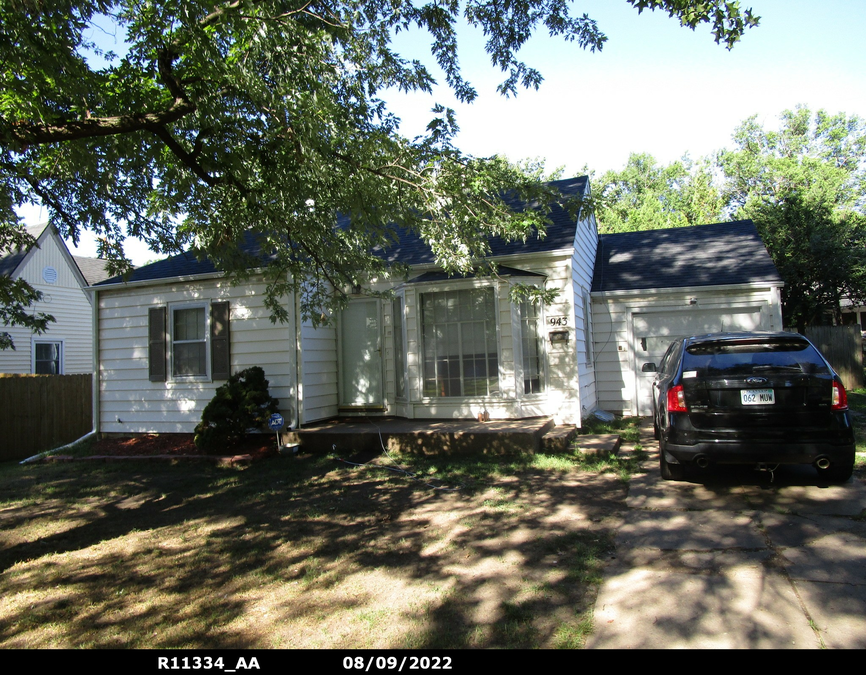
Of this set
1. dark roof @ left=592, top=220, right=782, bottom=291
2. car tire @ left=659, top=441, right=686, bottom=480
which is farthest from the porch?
dark roof @ left=592, top=220, right=782, bottom=291

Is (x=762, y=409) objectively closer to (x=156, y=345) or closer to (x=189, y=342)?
(x=189, y=342)

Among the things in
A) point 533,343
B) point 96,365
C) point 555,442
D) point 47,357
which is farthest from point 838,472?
point 47,357

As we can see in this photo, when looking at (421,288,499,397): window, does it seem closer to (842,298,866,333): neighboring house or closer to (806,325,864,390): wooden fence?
(806,325,864,390): wooden fence

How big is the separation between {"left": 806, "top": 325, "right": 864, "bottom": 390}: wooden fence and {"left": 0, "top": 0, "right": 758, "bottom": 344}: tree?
12995mm

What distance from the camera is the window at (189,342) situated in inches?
421

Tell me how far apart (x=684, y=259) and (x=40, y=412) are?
582 inches

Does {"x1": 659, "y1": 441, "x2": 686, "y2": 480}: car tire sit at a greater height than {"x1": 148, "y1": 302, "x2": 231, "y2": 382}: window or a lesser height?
lesser

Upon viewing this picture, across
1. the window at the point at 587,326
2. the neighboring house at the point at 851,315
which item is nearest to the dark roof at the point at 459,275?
the window at the point at 587,326

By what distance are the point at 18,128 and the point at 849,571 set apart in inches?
301

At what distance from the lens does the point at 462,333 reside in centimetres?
977

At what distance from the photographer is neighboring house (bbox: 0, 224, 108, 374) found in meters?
18.2

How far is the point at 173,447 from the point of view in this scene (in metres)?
Answer: 9.86

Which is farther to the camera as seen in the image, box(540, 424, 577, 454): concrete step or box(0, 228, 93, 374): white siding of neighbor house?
box(0, 228, 93, 374): white siding of neighbor house
